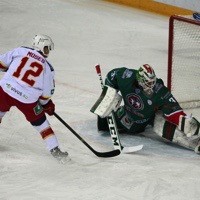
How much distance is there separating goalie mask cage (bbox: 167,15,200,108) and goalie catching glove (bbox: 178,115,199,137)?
93 cm

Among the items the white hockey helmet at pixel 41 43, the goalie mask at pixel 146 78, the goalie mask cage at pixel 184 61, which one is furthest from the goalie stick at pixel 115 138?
the goalie mask cage at pixel 184 61

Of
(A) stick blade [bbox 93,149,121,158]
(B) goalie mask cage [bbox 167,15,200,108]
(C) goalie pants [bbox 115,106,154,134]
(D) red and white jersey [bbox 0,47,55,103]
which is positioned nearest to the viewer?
(D) red and white jersey [bbox 0,47,55,103]

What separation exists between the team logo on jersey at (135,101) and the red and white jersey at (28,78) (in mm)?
644

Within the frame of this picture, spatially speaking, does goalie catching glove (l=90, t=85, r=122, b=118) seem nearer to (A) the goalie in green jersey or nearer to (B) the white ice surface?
(A) the goalie in green jersey

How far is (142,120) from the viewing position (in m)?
4.53

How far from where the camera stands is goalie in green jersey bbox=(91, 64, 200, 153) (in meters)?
4.30

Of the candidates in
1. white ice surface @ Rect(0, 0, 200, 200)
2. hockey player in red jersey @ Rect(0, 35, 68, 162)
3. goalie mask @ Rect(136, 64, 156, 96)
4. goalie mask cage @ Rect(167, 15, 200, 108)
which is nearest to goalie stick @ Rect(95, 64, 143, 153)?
white ice surface @ Rect(0, 0, 200, 200)

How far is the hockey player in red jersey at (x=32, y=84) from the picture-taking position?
3.96 metres

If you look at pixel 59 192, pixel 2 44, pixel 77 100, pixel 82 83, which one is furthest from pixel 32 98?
pixel 2 44

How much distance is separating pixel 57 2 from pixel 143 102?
4.59 metres

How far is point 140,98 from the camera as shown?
4402 mm

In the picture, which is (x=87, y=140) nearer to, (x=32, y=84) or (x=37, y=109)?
(x=37, y=109)

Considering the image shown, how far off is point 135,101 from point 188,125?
1.25ft

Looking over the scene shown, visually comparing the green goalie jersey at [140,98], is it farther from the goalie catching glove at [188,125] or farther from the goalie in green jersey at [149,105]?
the goalie catching glove at [188,125]
